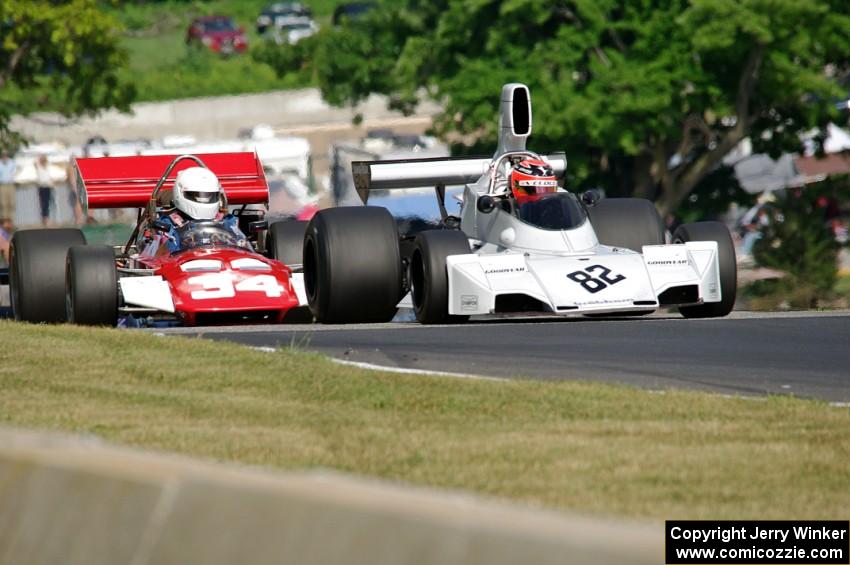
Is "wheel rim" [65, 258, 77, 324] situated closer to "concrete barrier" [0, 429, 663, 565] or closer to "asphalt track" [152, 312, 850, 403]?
"asphalt track" [152, 312, 850, 403]

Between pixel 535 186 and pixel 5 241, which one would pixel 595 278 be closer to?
pixel 535 186

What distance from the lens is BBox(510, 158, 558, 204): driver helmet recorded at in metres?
15.9

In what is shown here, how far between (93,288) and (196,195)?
6.51 feet

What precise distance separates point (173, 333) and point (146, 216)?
401 cm

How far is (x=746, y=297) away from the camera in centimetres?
2973

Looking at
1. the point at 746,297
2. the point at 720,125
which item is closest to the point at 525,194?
the point at 746,297

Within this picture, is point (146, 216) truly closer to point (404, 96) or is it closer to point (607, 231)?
point (607, 231)

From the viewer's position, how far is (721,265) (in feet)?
50.7

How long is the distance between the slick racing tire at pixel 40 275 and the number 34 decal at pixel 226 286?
1400 mm

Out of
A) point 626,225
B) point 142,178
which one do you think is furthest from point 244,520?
point 142,178

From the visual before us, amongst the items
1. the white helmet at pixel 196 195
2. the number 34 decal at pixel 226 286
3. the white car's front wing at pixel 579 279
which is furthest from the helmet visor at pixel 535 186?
the white helmet at pixel 196 195

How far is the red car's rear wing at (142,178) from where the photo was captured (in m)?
18.2

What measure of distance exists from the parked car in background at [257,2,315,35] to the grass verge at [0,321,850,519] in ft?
203

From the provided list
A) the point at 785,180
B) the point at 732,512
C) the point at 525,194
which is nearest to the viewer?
the point at 732,512
